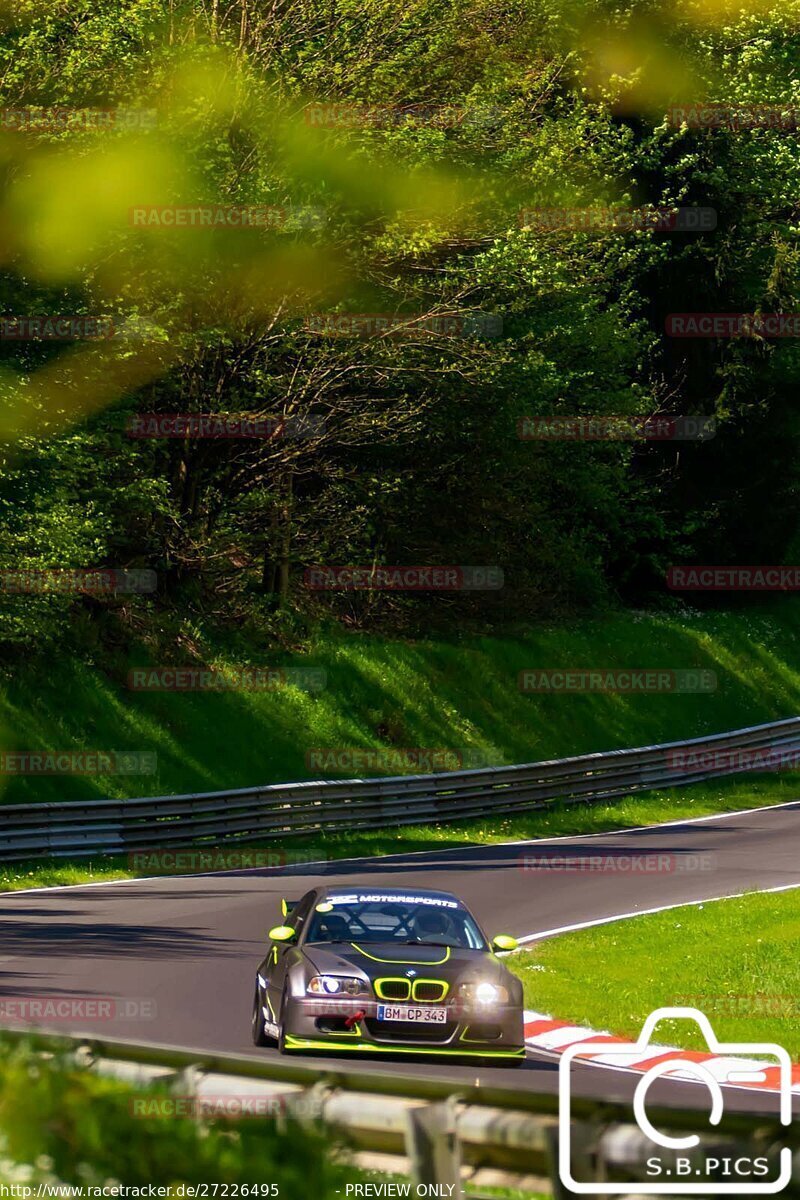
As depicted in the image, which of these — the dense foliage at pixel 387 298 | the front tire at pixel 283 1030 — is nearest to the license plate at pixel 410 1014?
the front tire at pixel 283 1030

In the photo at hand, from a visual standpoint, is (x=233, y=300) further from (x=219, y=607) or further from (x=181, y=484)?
(x=219, y=607)

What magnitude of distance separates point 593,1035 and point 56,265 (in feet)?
55.8

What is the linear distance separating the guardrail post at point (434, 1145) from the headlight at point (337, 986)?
7868mm

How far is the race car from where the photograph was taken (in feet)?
37.3

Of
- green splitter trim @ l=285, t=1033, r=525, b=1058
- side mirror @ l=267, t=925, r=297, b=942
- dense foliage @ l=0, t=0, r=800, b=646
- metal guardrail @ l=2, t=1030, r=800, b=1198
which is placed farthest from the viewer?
dense foliage @ l=0, t=0, r=800, b=646

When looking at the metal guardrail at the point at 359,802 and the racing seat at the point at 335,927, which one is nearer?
the racing seat at the point at 335,927

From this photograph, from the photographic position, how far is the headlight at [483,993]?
38.1 feet

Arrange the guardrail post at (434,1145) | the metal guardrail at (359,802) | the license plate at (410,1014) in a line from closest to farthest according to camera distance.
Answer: the guardrail post at (434,1145) < the license plate at (410,1014) < the metal guardrail at (359,802)

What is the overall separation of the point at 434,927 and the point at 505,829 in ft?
59.7

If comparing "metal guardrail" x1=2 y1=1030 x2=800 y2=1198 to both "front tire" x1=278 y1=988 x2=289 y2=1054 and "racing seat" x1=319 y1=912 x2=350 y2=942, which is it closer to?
"front tire" x1=278 y1=988 x2=289 y2=1054

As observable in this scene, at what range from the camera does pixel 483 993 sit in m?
11.7

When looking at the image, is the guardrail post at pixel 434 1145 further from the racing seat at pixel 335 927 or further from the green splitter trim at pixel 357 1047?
the racing seat at pixel 335 927

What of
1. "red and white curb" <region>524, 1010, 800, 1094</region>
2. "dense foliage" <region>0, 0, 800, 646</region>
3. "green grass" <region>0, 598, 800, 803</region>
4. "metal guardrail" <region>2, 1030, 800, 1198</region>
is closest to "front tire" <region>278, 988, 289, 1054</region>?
"red and white curb" <region>524, 1010, 800, 1094</region>

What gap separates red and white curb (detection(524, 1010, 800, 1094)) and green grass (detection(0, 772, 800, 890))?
10.6 metres
